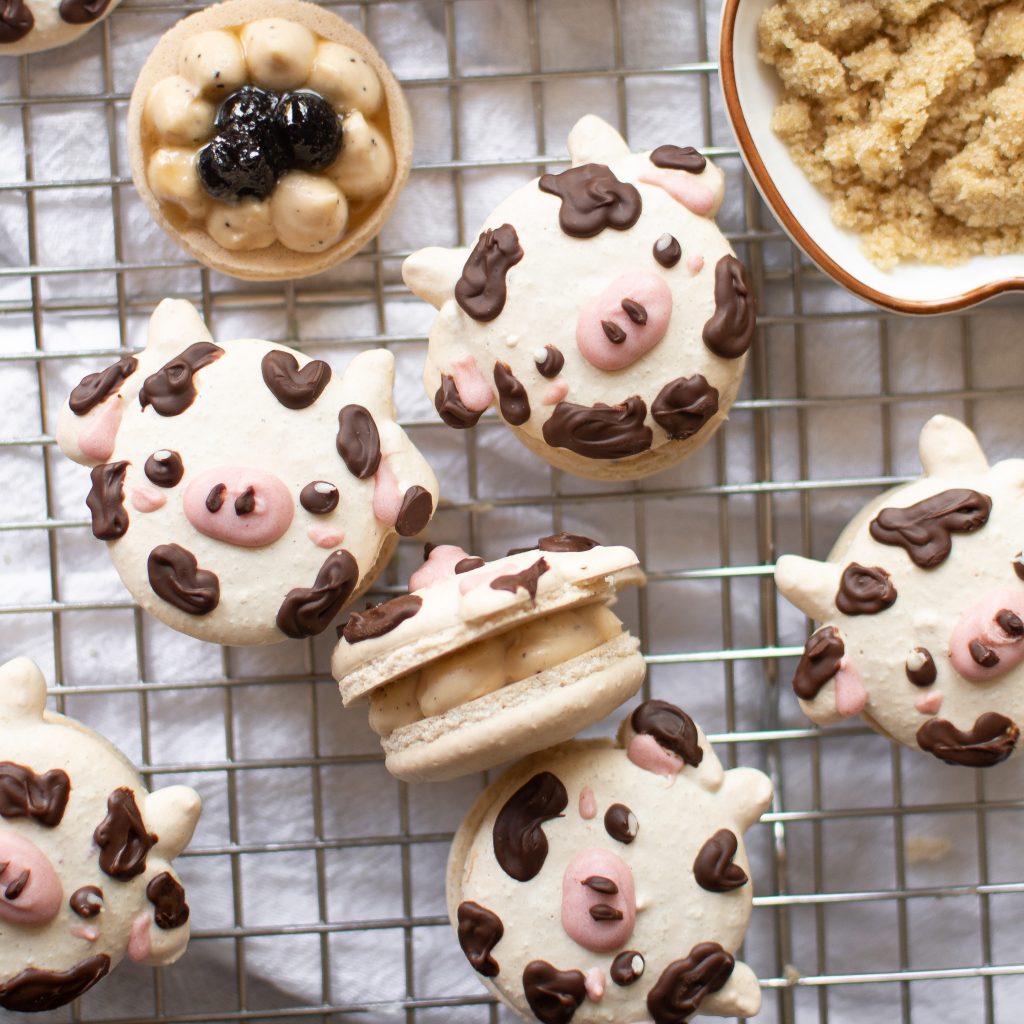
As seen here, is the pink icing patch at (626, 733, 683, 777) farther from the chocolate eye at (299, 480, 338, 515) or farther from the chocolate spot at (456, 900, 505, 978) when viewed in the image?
the chocolate eye at (299, 480, 338, 515)

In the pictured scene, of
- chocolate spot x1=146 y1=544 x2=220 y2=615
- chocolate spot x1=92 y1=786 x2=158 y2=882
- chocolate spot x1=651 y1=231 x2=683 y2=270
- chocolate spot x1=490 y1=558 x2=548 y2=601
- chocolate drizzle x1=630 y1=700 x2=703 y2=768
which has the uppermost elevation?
chocolate spot x1=651 y1=231 x2=683 y2=270

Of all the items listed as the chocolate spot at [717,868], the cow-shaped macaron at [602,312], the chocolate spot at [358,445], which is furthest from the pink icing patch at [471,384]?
the chocolate spot at [717,868]

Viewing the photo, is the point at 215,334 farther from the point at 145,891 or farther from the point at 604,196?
the point at 145,891

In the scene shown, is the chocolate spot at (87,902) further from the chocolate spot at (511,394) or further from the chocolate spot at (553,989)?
the chocolate spot at (511,394)

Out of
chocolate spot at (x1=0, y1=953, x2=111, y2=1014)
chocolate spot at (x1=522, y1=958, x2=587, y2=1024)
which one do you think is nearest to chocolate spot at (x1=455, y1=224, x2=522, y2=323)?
chocolate spot at (x1=522, y1=958, x2=587, y2=1024)

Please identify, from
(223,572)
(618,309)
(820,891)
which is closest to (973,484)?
(618,309)
